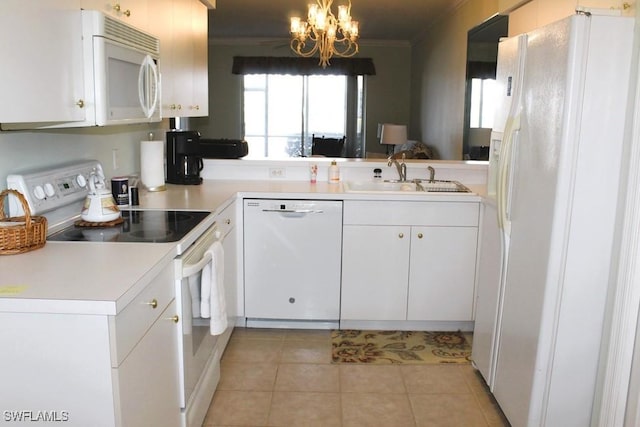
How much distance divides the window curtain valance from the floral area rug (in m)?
6.32

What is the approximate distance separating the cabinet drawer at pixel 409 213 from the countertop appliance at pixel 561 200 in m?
0.89

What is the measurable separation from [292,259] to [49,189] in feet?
4.92

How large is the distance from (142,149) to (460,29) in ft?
12.8

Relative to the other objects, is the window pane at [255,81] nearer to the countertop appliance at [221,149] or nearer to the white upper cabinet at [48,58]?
the countertop appliance at [221,149]

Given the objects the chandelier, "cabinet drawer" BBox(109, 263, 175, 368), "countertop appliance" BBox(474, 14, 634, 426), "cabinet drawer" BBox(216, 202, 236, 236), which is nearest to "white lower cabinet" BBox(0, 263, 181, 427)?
"cabinet drawer" BBox(109, 263, 175, 368)

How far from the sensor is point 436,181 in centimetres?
359

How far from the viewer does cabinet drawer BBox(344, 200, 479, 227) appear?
316 cm

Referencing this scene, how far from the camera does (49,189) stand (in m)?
2.05

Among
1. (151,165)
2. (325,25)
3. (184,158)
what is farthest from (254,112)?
(151,165)

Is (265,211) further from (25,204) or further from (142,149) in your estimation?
(25,204)

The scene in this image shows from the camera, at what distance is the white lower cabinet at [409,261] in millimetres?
3170

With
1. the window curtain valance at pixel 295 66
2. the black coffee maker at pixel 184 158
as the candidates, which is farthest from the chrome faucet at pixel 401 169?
the window curtain valance at pixel 295 66

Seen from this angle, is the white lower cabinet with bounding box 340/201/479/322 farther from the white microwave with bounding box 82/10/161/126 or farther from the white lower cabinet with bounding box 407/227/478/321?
the white microwave with bounding box 82/10/161/126

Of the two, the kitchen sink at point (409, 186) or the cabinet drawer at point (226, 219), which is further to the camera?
the kitchen sink at point (409, 186)
